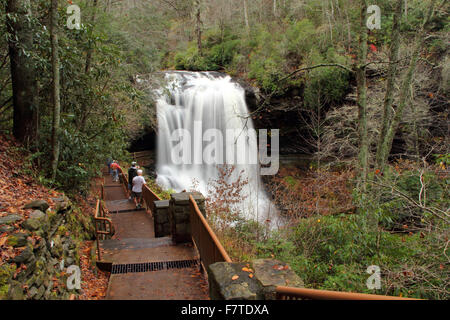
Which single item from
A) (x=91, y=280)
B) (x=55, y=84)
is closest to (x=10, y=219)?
(x=91, y=280)

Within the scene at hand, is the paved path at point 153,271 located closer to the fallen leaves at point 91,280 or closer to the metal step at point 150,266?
the metal step at point 150,266

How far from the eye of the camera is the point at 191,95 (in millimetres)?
21078

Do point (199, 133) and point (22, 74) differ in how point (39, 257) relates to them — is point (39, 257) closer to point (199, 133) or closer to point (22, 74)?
point (22, 74)

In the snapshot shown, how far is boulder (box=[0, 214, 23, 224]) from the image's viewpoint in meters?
3.61

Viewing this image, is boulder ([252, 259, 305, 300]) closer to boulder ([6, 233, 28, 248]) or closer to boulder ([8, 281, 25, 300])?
boulder ([8, 281, 25, 300])

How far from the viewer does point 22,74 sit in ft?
21.7

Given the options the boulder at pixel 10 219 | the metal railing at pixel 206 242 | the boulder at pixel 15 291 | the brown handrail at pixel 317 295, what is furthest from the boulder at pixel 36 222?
the brown handrail at pixel 317 295

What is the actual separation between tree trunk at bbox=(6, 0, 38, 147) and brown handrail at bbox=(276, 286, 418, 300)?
6.52 m

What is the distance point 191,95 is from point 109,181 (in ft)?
27.2

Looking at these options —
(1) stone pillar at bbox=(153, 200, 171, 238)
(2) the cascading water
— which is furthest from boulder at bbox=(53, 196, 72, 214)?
(2) the cascading water

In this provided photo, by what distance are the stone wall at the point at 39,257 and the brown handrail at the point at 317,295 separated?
2.58m

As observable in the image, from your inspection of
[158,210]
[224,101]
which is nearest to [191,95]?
[224,101]

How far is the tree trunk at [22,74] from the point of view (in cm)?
626

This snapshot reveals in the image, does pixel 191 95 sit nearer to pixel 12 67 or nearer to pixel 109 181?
pixel 109 181
